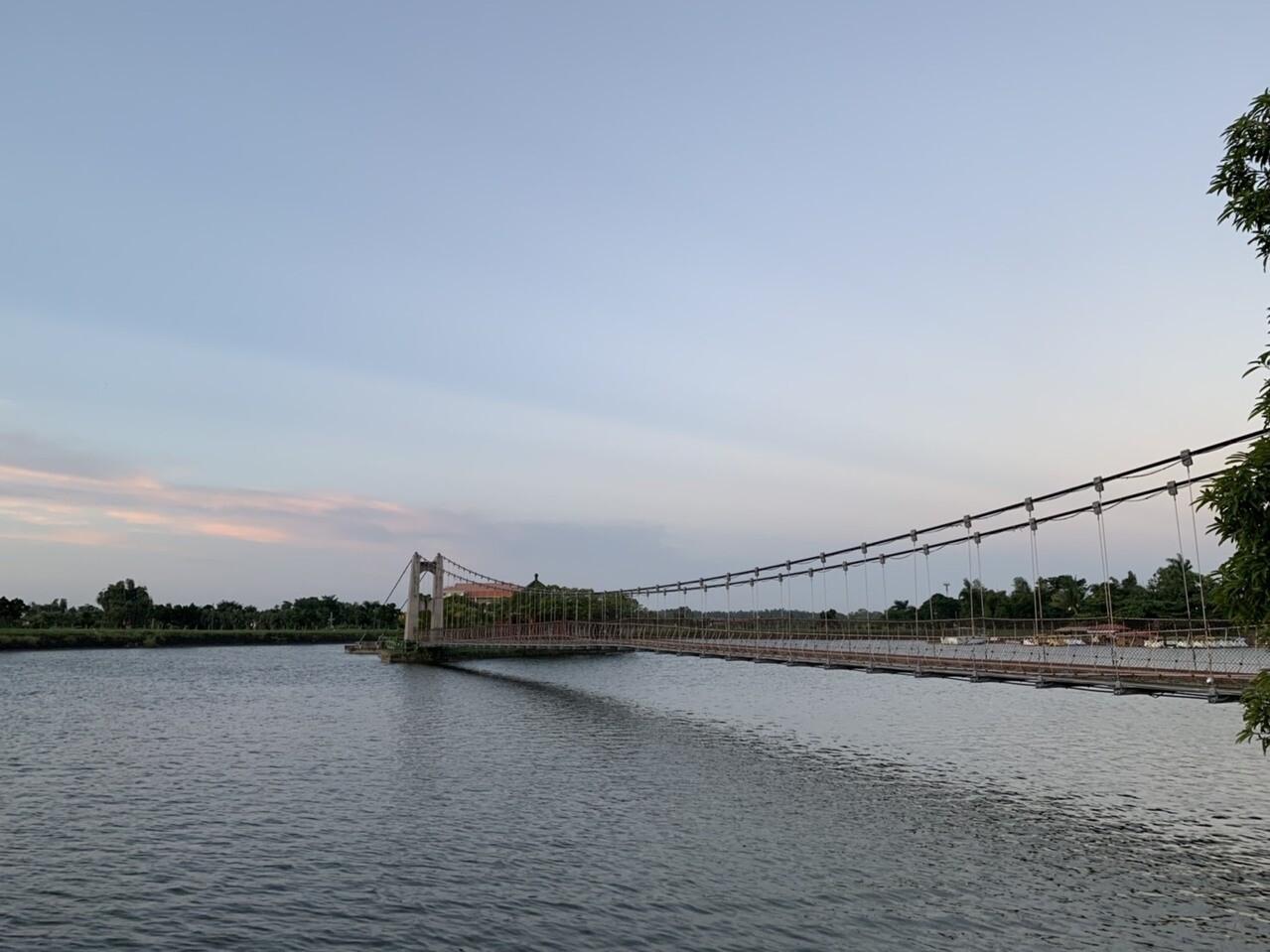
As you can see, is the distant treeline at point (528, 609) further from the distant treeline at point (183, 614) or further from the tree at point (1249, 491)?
the tree at point (1249, 491)

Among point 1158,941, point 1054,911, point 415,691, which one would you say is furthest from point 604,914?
point 415,691

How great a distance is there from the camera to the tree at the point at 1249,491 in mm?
10812

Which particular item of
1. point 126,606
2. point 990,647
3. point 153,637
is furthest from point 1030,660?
point 126,606

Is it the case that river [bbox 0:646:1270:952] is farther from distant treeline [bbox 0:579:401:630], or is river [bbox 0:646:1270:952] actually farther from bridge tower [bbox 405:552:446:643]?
distant treeline [bbox 0:579:401:630]

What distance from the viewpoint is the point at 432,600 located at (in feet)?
339

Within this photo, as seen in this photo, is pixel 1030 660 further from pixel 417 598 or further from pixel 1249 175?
pixel 417 598

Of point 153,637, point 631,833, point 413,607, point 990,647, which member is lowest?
point 631,833

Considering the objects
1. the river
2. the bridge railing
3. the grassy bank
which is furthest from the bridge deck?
the grassy bank

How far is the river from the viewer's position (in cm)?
1408

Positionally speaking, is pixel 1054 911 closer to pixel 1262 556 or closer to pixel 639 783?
pixel 1262 556

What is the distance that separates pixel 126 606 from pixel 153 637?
2988 centimetres

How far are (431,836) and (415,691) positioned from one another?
137 ft

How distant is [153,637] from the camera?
122312 millimetres

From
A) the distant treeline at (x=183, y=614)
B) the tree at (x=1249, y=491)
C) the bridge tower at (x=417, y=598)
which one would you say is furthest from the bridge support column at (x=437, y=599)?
→ the tree at (x=1249, y=491)
